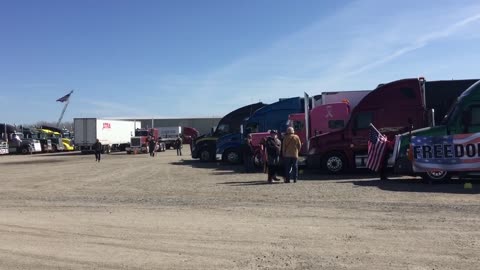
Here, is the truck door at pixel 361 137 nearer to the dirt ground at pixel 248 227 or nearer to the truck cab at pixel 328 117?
the truck cab at pixel 328 117

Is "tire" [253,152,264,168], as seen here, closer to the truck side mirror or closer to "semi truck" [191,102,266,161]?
"semi truck" [191,102,266,161]

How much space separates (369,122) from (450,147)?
356 centimetres

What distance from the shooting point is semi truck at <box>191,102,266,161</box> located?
26.7 meters

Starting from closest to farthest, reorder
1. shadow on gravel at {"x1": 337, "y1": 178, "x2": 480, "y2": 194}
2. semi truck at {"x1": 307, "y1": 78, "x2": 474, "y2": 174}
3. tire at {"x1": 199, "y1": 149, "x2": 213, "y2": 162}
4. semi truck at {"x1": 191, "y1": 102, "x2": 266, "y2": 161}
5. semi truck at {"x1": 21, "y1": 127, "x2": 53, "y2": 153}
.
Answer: shadow on gravel at {"x1": 337, "y1": 178, "x2": 480, "y2": 194} < semi truck at {"x1": 307, "y1": 78, "x2": 474, "y2": 174} < semi truck at {"x1": 191, "y1": 102, "x2": 266, "y2": 161} < tire at {"x1": 199, "y1": 149, "x2": 213, "y2": 162} < semi truck at {"x1": 21, "y1": 127, "x2": 53, "y2": 153}

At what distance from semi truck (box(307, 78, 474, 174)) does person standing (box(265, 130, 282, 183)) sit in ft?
7.21

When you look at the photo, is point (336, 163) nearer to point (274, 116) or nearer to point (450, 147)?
point (450, 147)

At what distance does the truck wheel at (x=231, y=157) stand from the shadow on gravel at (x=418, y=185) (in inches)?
402

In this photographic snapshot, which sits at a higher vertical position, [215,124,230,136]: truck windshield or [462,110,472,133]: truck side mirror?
[215,124,230,136]: truck windshield

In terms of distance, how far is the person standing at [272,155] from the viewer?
50.6 feet

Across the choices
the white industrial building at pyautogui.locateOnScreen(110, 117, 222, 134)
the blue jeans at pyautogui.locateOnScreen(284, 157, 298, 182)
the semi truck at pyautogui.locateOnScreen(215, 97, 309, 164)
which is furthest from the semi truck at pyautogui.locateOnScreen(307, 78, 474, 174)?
the white industrial building at pyautogui.locateOnScreen(110, 117, 222, 134)

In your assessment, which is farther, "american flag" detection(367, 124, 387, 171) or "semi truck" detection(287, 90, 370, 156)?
"semi truck" detection(287, 90, 370, 156)

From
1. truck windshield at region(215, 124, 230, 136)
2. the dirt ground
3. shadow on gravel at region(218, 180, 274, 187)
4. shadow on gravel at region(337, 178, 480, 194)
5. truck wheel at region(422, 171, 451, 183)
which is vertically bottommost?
the dirt ground

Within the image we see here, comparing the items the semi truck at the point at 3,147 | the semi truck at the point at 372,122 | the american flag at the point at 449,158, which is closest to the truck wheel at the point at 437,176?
the american flag at the point at 449,158

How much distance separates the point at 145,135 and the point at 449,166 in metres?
37.9
